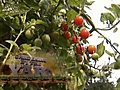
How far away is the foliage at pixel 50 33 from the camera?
0.75 metres

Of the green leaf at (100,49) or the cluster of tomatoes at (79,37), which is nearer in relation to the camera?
the cluster of tomatoes at (79,37)

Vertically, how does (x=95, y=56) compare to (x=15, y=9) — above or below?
below

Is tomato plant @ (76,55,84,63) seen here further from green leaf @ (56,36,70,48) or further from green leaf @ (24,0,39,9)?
green leaf @ (24,0,39,9)

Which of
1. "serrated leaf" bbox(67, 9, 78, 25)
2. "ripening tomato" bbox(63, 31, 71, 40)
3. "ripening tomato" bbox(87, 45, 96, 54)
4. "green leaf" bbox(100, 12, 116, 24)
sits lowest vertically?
"ripening tomato" bbox(87, 45, 96, 54)

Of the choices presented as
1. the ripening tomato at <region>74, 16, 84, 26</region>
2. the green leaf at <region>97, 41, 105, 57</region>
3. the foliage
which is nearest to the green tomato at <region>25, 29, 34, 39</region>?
the foliage

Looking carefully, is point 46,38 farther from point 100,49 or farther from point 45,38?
point 100,49

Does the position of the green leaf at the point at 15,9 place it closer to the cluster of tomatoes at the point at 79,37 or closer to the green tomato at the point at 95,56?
the cluster of tomatoes at the point at 79,37

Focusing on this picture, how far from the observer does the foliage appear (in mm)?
745

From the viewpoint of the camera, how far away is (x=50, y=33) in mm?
815

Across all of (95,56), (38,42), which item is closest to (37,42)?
(38,42)

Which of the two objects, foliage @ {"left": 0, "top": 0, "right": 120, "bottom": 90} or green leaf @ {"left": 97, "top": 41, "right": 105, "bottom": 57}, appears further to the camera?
green leaf @ {"left": 97, "top": 41, "right": 105, "bottom": 57}

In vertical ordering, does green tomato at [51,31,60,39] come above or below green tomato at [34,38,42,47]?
above

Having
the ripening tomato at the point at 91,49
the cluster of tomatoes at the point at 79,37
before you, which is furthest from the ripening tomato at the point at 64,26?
the ripening tomato at the point at 91,49

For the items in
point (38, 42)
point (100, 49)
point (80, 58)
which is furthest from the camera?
point (100, 49)
